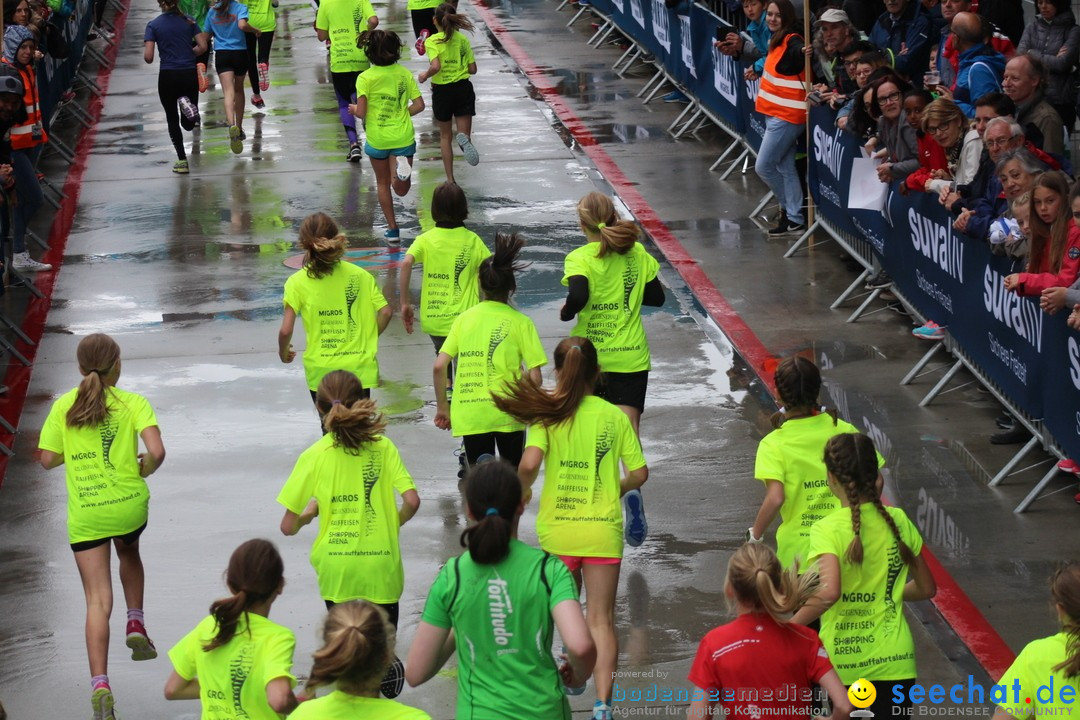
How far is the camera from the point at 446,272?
9547mm

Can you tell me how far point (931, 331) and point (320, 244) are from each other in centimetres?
458

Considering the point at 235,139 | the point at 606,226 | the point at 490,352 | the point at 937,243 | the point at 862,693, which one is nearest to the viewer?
the point at 862,693

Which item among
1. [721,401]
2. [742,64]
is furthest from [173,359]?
[742,64]

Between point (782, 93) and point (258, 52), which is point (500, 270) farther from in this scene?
point (258, 52)

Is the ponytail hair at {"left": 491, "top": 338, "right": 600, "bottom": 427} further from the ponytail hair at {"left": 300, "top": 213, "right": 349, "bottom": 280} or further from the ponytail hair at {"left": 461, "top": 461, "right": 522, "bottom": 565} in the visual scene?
the ponytail hair at {"left": 300, "top": 213, "right": 349, "bottom": 280}

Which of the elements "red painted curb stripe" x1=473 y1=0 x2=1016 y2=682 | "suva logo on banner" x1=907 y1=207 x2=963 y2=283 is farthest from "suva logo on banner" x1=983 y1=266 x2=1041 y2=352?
"red painted curb stripe" x1=473 y1=0 x2=1016 y2=682

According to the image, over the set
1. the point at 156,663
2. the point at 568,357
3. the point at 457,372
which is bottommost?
the point at 156,663

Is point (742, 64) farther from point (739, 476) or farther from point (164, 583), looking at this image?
point (164, 583)

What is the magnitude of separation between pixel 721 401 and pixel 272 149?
9668 millimetres

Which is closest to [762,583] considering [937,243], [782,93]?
[937,243]

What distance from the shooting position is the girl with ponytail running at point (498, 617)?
201 inches

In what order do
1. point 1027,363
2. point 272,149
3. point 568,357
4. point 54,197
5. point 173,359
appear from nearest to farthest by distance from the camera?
point 568,357, point 1027,363, point 173,359, point 54,197, point 272,149

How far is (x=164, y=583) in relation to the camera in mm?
8547

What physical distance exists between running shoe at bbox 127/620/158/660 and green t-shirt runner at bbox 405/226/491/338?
9.42ft
